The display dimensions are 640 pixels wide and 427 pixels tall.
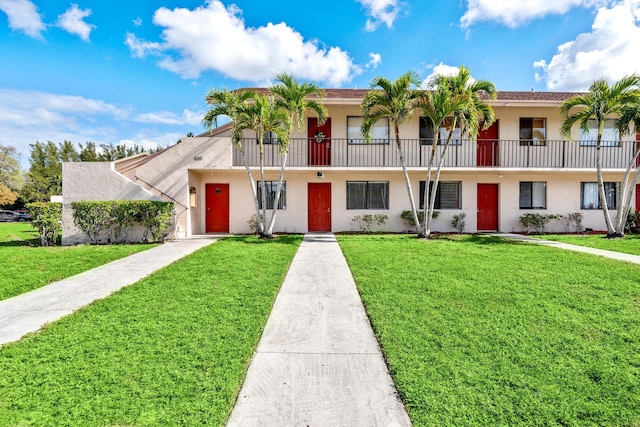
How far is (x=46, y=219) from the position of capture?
1114 centimetres

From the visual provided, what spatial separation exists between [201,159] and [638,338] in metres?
14.0

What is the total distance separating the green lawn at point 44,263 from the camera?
245 inches

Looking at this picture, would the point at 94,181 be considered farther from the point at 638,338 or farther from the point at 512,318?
the point at 638,338

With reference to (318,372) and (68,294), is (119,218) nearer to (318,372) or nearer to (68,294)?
(68,294)

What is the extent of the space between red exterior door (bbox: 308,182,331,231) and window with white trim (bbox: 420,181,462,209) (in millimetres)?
4766

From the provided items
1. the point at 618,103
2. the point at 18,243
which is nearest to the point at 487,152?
the point at 618,103

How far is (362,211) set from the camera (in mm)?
15062

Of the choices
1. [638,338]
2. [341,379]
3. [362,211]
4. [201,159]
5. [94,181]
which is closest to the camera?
[341,379]

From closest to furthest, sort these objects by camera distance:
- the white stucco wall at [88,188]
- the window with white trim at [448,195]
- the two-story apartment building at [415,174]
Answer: the white stucco wall at [88,188] < the two-story apartment building at [415,174] < the window with white trim at [448,195]

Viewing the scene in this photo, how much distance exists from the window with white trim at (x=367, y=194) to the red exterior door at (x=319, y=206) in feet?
3.57

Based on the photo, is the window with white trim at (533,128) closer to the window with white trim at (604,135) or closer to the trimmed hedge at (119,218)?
the window with white trim at (604,135)

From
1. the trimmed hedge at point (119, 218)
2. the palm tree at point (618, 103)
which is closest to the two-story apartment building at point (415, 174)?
the trimmed hedge at point (119, 218)

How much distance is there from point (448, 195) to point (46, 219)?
17.2m

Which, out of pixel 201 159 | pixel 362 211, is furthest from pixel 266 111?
pixel 362 211
